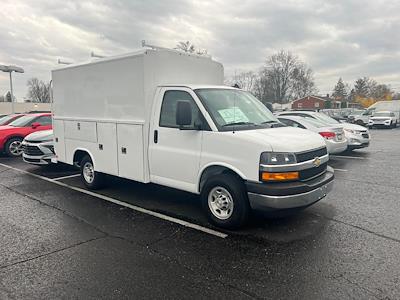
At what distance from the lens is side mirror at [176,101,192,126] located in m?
4.61

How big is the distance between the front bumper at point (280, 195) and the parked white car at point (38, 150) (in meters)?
6.75

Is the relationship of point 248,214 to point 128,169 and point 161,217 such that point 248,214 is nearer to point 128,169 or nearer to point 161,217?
point 161,217

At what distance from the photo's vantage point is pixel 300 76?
3187 inches

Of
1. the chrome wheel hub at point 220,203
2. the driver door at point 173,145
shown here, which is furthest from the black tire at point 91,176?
the chrome wheel hub at point 220,203

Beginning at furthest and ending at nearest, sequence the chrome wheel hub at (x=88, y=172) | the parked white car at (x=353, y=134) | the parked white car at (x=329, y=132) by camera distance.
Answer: the parked white car at (x=353, y=134) → the parked white car at (x=329, y=132) → the chrome wheel hub at (x=88, y=172)

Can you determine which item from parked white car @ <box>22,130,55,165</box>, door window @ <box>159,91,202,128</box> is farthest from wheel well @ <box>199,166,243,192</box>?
parked white car @ <box>22,130,55,165</box>

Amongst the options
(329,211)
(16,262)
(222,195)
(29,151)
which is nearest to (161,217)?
(222,195)

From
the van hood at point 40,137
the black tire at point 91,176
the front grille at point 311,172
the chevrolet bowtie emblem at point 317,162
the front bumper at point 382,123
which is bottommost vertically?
the front bumper at point 382,123

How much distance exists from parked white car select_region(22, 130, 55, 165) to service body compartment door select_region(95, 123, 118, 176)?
3154 millimetres

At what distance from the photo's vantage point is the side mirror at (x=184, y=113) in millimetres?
4613

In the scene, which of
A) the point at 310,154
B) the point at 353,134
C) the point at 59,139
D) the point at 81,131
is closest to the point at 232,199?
the point at 310,154

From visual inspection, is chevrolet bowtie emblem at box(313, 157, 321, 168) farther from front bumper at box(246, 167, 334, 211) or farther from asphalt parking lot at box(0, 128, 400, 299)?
asphalt parking lot at box(0, 128, 400, 299)

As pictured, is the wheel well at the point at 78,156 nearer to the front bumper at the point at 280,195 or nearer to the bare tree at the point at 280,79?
the front bumper at the point at 280,195

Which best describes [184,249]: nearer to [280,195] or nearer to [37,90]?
[280,195]
